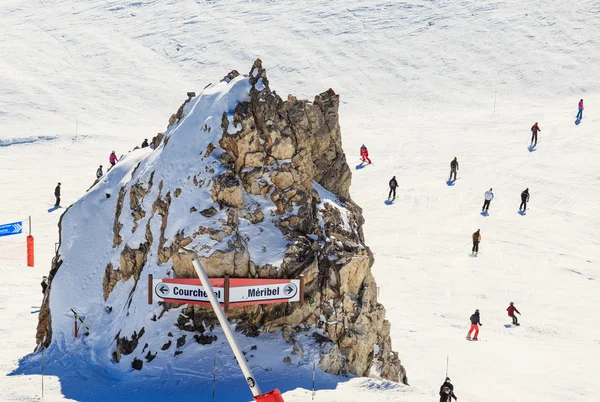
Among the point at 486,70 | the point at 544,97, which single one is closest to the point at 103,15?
the point at 486,70

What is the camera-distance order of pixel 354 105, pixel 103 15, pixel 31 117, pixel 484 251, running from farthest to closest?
pixel 103 15
pixel 354 105
pixel 31 117
pixel 484 251

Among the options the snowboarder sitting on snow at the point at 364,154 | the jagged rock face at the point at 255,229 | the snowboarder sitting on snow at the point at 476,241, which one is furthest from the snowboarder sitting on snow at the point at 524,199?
the jagged rock face at the point at 255,229

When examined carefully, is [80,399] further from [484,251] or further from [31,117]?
[31,117]

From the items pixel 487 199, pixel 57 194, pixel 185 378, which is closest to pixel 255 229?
pixel 185 378

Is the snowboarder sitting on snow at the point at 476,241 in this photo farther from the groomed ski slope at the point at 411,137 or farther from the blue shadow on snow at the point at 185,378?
the blue shadow on snow at the point at 185,378

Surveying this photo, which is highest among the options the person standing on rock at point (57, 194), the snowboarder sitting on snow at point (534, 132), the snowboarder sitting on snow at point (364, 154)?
the snowboarder sitting on snow at point (534, 132)
